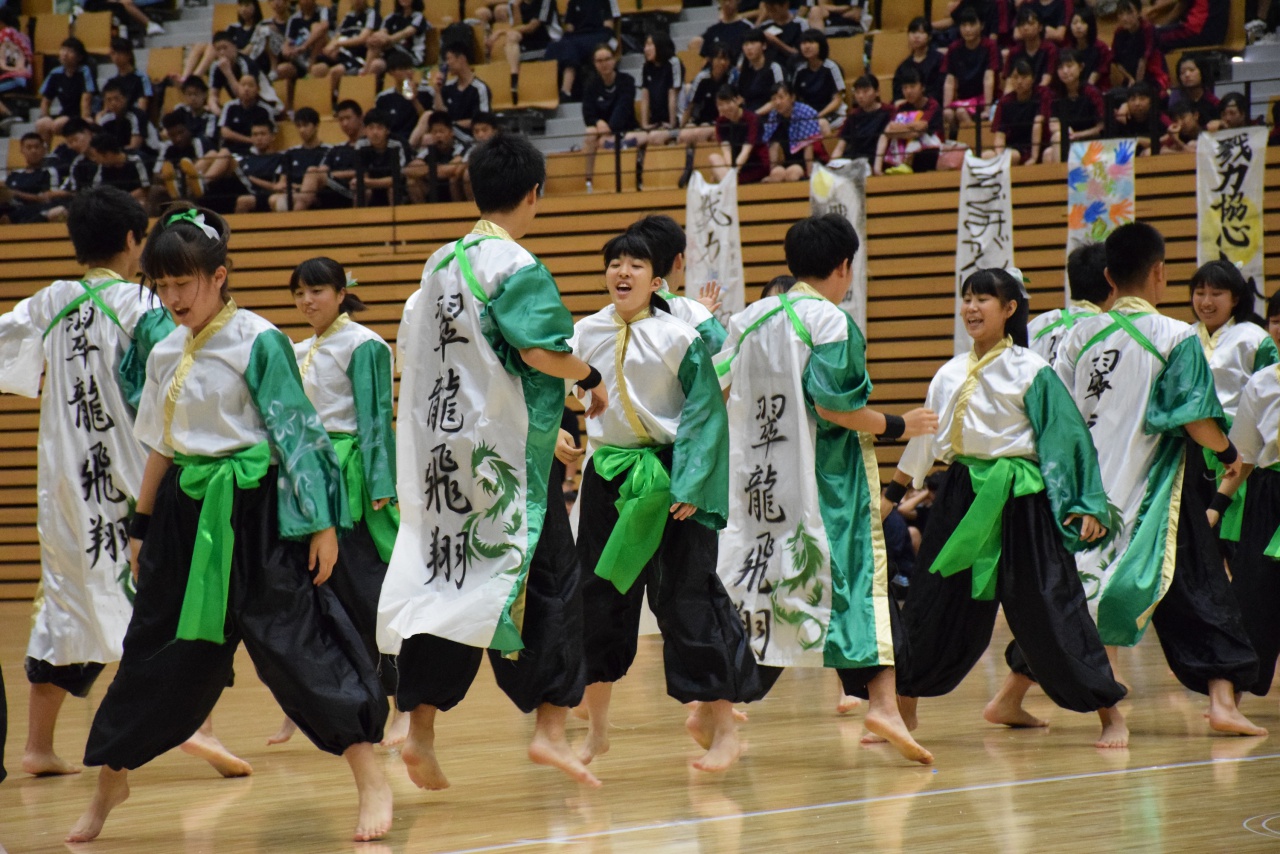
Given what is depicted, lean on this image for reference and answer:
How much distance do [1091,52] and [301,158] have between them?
19.7 ft

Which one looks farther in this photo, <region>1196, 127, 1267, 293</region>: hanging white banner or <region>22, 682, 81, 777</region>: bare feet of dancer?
<region>1196, 127, 1267, 293</region>: hanging white banner

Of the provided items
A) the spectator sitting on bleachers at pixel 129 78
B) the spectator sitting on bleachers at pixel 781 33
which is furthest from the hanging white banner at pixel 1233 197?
the spectator sitting on bleachers at pixel 129 78

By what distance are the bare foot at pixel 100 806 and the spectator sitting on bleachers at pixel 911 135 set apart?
7.68m

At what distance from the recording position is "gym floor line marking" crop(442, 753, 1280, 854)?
315 centimetres

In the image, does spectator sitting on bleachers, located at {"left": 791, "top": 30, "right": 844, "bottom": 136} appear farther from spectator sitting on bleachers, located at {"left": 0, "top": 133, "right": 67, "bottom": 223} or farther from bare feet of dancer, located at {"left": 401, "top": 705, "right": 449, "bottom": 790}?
bare feet of dancer, located at {"left": 401, "top": 705, "right": 449, "bottom": 790}

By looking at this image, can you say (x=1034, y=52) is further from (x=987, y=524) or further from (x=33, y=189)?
(x=33, y=189)

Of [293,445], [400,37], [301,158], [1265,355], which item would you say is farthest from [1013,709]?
[400,37]

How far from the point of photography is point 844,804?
3.51 m

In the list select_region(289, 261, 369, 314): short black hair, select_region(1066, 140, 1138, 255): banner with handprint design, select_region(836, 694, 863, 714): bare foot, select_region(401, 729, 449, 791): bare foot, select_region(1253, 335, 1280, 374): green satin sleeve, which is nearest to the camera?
select_region(401, 729, 449, 791): bare foot

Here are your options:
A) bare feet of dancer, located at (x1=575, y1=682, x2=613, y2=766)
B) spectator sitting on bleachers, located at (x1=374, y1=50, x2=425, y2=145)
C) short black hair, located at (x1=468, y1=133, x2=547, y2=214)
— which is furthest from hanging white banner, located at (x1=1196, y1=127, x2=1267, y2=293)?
short black hair, located at (x1=468, y1=133, x2=547, y2=214)

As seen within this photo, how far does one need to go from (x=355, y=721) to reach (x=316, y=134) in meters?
9.35

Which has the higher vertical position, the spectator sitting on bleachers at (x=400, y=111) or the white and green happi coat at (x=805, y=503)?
the spectator sitting on bleachers at (x=400, y=111)

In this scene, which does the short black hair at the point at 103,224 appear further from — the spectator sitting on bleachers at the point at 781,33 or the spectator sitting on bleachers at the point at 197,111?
the spectator sitting on bleachers at the point at 197,111

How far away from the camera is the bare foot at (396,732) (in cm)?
475
